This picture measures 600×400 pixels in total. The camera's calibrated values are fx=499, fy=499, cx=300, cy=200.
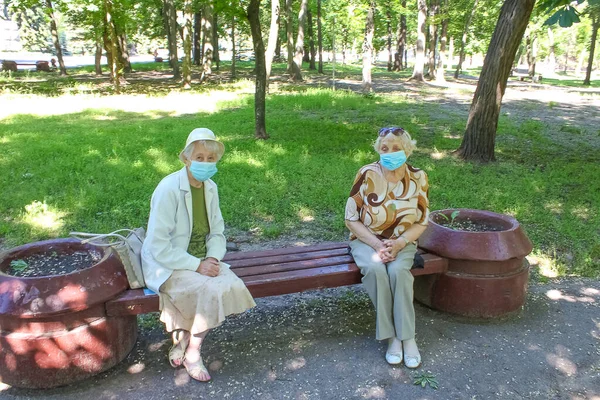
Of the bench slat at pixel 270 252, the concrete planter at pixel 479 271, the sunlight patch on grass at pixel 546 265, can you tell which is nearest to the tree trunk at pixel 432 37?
the sunlight patch on grass at pixel 546 265

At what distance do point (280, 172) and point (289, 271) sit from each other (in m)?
4.08

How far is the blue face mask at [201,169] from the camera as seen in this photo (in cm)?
307

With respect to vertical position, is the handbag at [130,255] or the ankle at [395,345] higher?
the handbag at [130,255]

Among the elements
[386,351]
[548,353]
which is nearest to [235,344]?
[386,351]

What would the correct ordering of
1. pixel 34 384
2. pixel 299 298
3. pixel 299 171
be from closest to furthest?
pixel 34 384 < pixel 299 298 < pixel 299 171

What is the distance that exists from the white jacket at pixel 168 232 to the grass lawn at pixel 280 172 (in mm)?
2342

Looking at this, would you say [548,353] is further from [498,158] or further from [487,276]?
[498,158]

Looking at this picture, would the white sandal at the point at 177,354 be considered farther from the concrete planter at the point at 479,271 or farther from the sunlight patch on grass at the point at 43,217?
the sunlight patch on grass at the point at 43,217

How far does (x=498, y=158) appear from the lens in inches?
336

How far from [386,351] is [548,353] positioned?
1.13 meters

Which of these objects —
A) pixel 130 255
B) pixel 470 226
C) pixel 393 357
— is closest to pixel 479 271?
pixel 470 226

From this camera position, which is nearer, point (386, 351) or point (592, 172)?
point (386, 351)

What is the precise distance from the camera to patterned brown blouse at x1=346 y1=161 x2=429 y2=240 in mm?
3541

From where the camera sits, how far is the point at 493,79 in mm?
7676
